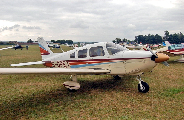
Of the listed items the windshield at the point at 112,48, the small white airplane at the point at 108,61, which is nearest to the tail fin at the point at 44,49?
the small white airplane at the point at 108,61

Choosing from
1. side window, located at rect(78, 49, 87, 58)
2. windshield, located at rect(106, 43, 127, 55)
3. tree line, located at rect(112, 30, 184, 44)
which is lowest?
side window, located at rect(78, 49, 87, 58)

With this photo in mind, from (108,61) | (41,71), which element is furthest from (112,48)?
(41,71)

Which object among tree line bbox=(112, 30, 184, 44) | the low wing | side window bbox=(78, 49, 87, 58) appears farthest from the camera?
tree line bbox=(112, 30, 184, 44)

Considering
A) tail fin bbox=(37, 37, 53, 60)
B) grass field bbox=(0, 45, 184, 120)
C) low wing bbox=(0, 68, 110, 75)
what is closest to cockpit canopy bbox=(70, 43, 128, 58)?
low wing bbox=(0, 68, 110, 75)

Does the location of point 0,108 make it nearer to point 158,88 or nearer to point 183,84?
point 158,88

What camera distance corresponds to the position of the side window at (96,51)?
22.3 feet

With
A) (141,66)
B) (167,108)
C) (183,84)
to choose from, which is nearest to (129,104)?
(167,108)

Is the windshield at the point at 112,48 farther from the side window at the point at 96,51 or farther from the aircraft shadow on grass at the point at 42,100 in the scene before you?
the aircraft shadow on grass at the point at 42,100

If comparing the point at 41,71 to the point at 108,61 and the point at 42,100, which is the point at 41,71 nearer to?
the point at 42,100

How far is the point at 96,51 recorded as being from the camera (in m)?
6.89

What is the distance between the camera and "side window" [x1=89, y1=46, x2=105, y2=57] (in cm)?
680

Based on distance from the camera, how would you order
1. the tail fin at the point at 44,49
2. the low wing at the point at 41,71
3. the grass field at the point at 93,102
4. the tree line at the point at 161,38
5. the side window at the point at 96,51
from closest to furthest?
1. the low wing at the point at 41,71
2. the grass field at the point at 93,102
3. the side window at the point at 96,51
4. the tail fin at the point at 44,49
5. the tree line at the point at 161,38

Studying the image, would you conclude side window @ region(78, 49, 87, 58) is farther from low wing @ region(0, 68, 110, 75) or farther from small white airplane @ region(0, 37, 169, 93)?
low wing @ region(0, 68, 110, 75)

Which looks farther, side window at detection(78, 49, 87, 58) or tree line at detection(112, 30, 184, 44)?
tree line at detection(112, 30, 184, 44)
